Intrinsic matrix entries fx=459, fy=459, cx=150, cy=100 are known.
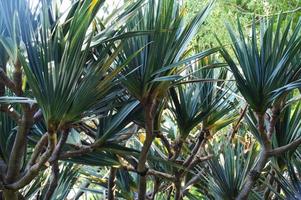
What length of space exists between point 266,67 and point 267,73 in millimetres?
22

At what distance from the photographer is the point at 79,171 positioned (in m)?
1.89

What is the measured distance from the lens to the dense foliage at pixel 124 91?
1001mm

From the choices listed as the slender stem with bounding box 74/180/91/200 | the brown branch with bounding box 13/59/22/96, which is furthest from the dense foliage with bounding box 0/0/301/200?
the slender stem with bounding box 74/180/91/200

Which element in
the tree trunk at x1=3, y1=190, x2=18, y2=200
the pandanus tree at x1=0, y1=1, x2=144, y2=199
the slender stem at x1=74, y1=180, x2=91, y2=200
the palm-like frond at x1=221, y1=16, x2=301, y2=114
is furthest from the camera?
the slender stem at x1=74, y1=180, x2=91, y2=200

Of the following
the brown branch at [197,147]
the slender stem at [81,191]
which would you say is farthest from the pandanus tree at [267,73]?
the slender stem at [81,191]

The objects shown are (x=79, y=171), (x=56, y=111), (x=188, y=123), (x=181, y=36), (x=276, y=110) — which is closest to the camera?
(x=56, y=111)

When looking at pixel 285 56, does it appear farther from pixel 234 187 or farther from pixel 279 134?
pixel 234 187

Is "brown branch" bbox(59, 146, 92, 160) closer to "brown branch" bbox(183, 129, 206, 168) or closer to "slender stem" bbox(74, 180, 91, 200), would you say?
"brown branch" bbox(183, 129, 206, 168)

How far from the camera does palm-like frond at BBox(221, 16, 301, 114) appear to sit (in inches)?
51.1

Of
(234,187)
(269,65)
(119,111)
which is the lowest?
(234,187)

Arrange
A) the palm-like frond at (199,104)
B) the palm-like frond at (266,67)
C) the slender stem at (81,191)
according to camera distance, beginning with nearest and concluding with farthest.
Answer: the palm-like frond at (266,67)
the palm-like frond at (199,104)
the slender stem at (81,191)

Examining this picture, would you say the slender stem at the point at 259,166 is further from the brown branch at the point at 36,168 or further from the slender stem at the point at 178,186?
the brown branch at the point at 36,168

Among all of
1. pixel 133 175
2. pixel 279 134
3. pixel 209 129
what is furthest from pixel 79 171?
pixel 279 134

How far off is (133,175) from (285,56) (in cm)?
104
